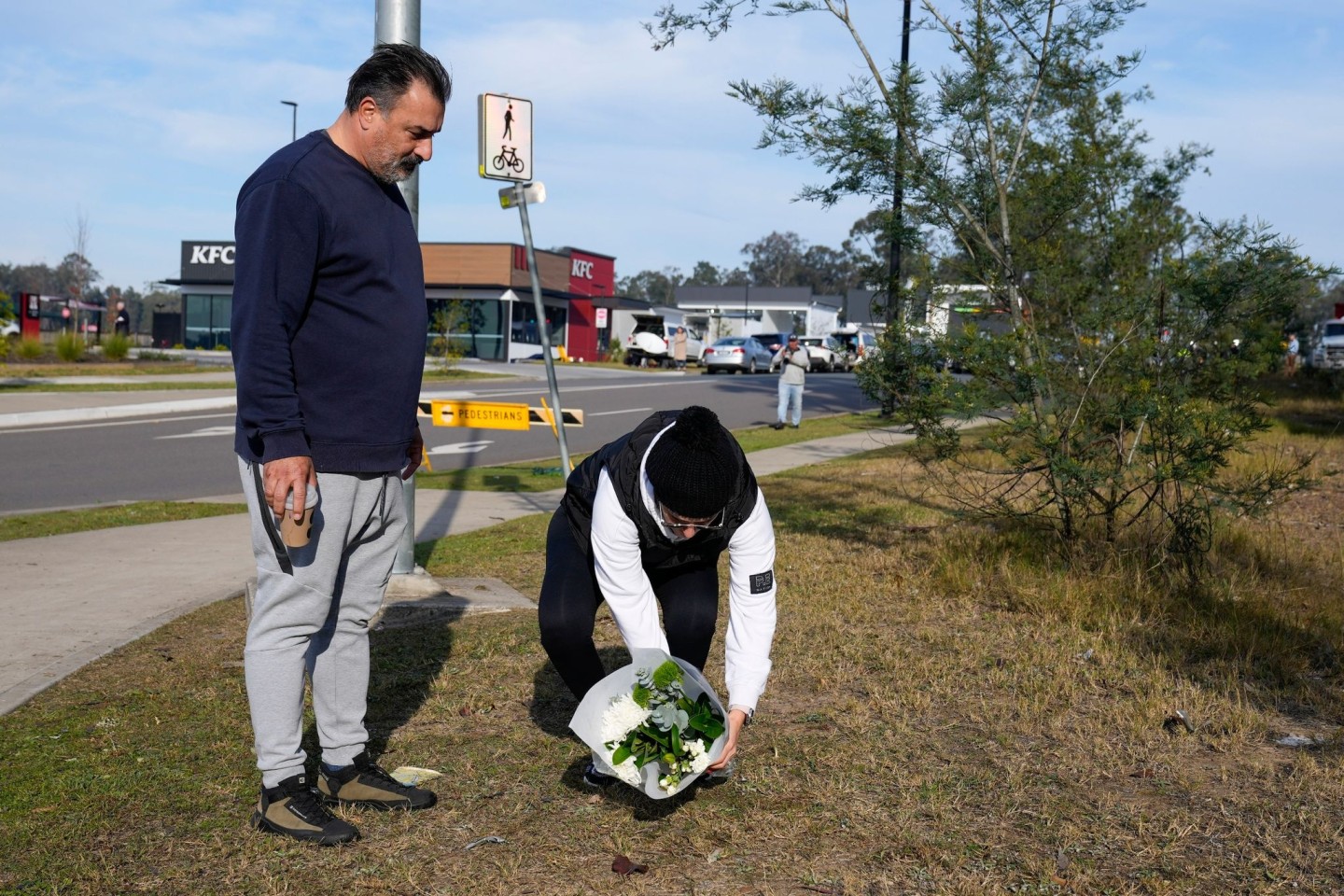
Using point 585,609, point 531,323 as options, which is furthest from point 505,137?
point 531,323

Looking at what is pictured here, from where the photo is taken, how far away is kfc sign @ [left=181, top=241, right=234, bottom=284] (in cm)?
5206

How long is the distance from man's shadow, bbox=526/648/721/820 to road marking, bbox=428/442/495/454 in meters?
10.0

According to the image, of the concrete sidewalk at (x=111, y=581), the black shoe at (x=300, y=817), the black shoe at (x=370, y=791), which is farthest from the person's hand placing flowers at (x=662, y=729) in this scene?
the concrete sidewalk at (x=111, y=581)

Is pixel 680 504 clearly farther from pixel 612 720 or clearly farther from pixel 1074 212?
pixel 1074 212

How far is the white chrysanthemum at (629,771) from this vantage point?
11.4ft

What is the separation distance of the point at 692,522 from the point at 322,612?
42.1 inches

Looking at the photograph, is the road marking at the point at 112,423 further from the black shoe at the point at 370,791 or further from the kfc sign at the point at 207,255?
the kfc sign at the point at 207,255

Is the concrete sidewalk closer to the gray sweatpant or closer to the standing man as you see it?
the gray sweatpant

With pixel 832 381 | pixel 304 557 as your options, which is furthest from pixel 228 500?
pixel 832 381

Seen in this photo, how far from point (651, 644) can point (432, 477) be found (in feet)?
29.9

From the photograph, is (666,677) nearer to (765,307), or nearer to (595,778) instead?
(595,778)

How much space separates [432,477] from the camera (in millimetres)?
12523

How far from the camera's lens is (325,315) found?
3.40 metres

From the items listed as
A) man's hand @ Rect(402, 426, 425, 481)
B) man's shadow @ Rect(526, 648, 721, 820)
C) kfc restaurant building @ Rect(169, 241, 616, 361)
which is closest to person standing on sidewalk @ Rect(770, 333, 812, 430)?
man's shadow @ Rect(526, 648, 721, 820)
